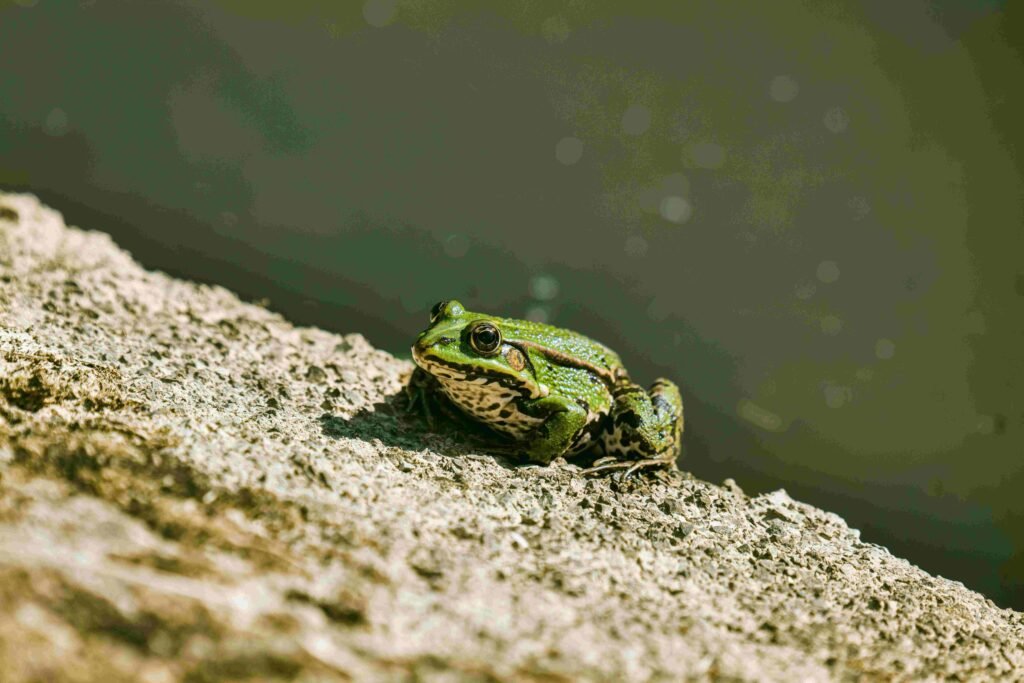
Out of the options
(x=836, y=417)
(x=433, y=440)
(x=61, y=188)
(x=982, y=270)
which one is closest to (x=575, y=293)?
(x=836, y=417)

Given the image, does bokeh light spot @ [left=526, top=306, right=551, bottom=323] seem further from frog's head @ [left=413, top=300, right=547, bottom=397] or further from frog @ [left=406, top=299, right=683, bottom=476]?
frog's head @ [left=413, top=300, right=547, bottom=397]

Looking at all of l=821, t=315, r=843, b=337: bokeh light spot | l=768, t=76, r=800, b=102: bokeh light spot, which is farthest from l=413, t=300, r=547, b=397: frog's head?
l=768, t=76, r=800, b=102: bokeh light spot

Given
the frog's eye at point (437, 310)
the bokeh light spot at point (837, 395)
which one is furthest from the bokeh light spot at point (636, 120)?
the frog's eye at point (437, 310)

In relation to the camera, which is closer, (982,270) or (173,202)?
(173,202)

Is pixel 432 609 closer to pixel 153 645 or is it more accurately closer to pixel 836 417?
pixel 153 645

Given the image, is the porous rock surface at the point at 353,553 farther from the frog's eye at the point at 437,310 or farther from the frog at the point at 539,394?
the frog's eye at the point at 437,310

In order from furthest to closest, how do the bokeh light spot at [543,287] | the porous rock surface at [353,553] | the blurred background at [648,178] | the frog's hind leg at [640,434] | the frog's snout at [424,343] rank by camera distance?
the bokeh light spot at [543,287] < the blurred background at [648,178] < the frog's hind leg at [640,434] < the frog's snout at [424,343] < the porous rock surface at [353,553]
